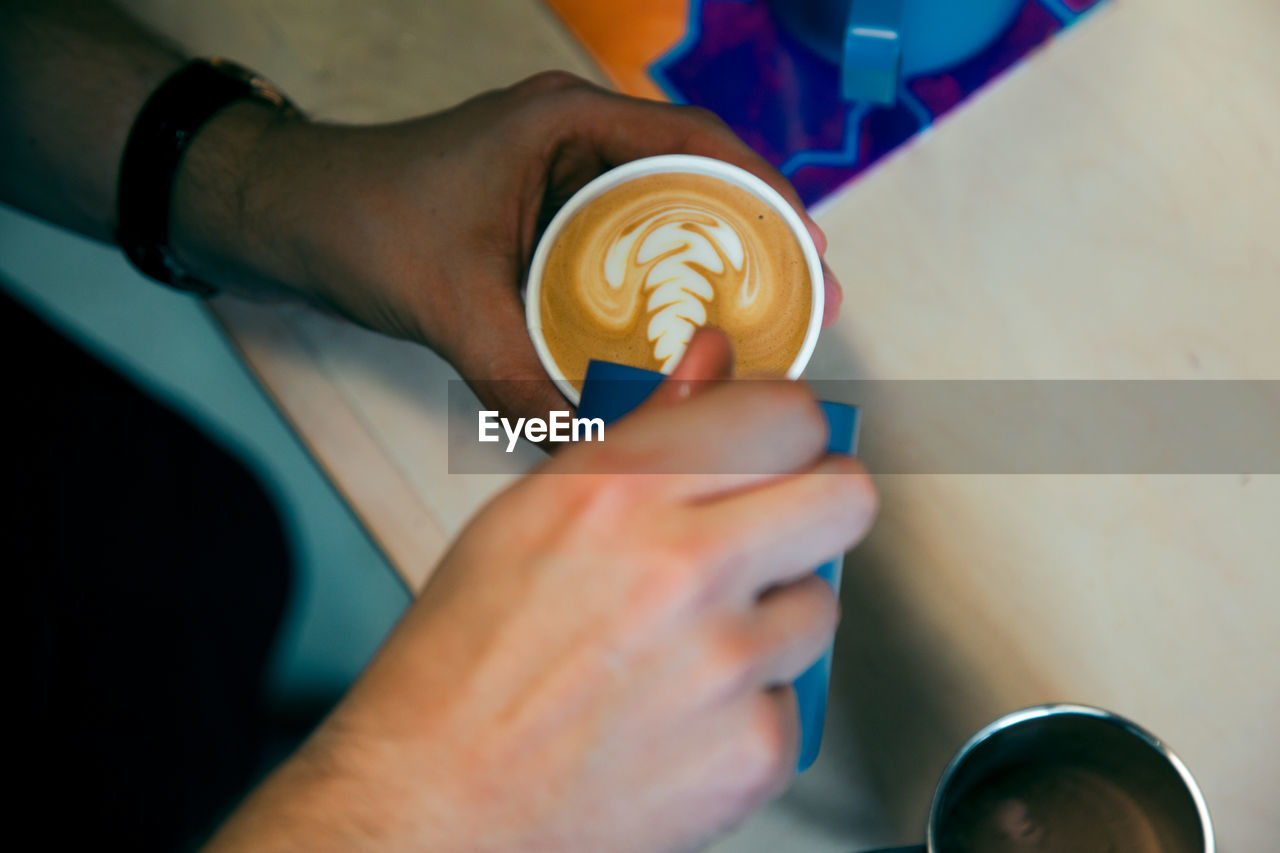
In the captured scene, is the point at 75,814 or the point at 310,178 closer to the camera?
the point at 310,178

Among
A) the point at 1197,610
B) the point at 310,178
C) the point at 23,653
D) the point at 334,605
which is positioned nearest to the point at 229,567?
the point at 23,653

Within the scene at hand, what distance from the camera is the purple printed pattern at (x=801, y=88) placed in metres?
0.66

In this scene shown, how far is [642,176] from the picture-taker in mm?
521

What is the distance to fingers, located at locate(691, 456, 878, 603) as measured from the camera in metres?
0.34

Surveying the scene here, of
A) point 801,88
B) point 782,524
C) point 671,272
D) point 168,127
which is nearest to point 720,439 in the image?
point 782,524

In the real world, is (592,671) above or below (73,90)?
below

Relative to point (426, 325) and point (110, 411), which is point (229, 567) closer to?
point (110, 411)

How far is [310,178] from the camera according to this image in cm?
61

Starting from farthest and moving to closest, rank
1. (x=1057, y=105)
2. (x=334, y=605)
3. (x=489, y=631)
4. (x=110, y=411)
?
(x=334, y=605), (x=110, y=411), (x=1057, y=105), (x=489, y=631)

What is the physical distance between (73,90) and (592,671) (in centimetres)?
65

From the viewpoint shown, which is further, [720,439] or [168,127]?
[168,127]

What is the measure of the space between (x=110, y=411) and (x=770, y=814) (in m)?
0.68

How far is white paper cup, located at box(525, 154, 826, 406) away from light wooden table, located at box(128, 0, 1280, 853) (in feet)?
0.47

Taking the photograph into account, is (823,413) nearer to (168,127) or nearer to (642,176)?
(642,176)
